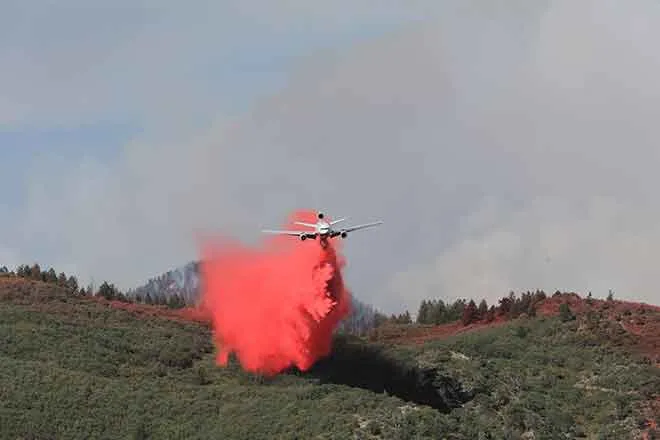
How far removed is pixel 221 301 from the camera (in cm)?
8606

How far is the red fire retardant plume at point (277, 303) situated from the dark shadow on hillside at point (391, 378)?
2.27 meters

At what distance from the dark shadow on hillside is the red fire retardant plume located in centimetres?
227

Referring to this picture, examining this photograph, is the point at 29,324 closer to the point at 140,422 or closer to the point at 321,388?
the point at 140,422

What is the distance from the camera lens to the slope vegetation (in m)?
68.6

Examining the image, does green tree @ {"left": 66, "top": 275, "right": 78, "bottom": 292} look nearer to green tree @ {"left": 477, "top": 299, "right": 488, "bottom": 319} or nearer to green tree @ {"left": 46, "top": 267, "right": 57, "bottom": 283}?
green tree @ {"left": 46, "top": 267, "right": 57, "bottom": 283}

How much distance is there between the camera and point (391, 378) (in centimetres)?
8112

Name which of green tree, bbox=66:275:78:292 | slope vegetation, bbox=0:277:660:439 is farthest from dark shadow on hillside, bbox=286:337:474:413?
green tree, bbox=66:275:78:292

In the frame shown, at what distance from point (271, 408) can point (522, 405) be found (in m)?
18.8

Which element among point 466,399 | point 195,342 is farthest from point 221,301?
point 466,399

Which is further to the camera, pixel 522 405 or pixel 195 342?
pixel 195 342

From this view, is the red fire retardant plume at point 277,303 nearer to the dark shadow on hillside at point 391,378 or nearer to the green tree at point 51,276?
the dark shadow on hillside at point 391,378

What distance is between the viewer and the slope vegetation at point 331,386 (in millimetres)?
68625

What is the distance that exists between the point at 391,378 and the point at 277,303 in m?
11.5

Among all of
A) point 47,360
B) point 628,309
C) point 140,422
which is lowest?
point 140,422
